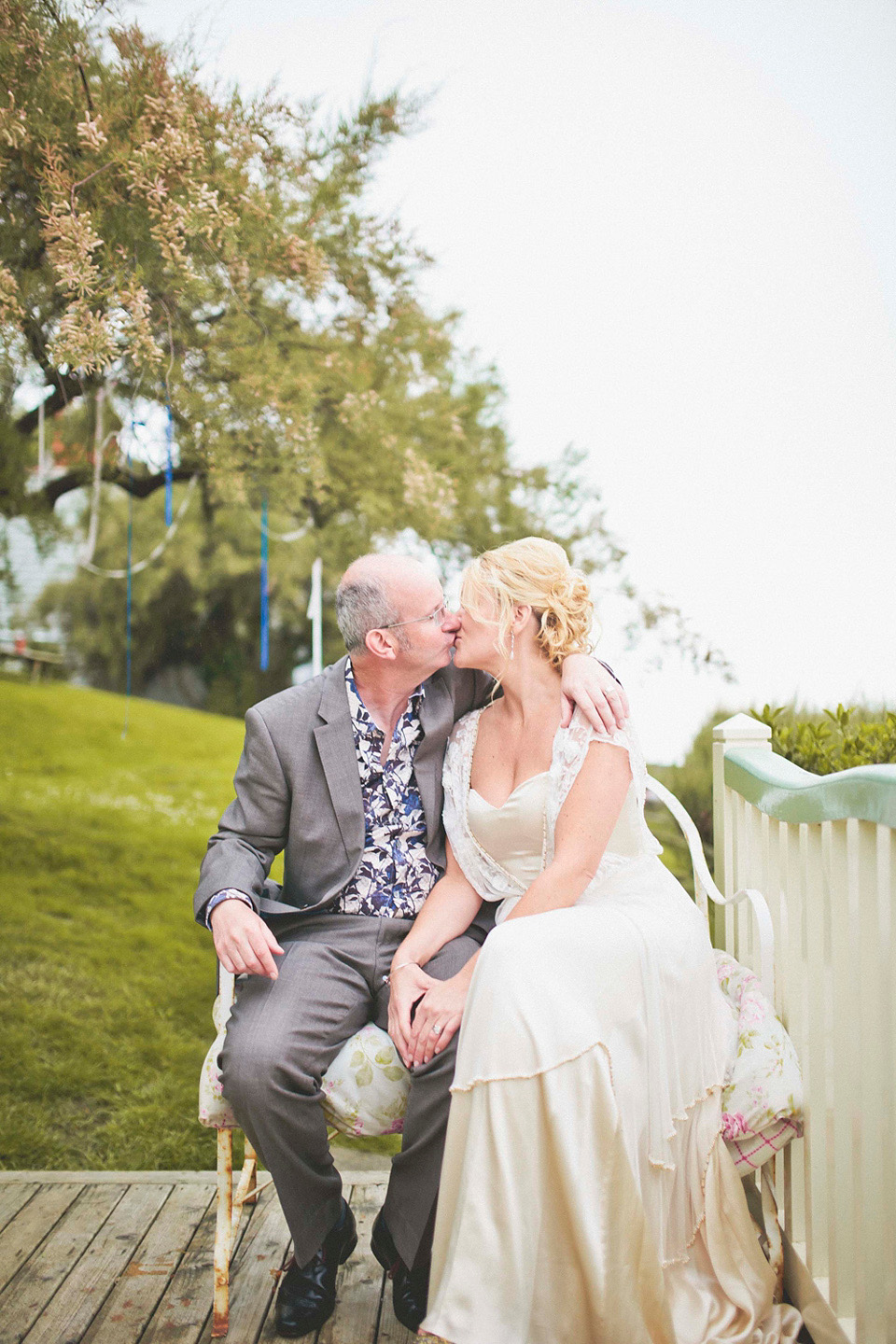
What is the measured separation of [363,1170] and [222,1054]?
102 centimetres

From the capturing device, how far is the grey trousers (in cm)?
180

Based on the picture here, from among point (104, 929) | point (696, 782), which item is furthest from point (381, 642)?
point (104, 929)

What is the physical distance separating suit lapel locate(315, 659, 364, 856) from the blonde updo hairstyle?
37 centimetres

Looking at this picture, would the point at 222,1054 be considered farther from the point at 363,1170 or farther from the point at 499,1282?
the point at 363,1170

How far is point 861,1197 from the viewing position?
1.47m

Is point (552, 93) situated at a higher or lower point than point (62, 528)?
higher

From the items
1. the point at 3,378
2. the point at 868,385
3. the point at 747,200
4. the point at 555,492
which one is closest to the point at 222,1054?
the point at 3,378

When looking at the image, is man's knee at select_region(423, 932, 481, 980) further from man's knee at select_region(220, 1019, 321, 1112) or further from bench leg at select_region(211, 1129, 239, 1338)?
bench leg at select_region(211, 1129, 239, 1338)

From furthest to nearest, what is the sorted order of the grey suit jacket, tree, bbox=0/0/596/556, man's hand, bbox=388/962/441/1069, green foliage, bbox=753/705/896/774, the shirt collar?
1. tree, bbox=0/0/596/556
2. green foliage, bbox=753/705/896/774
3. the shirt collar
4. the grey suit jacket
5. man's hand, bbox=388/962/441/1069

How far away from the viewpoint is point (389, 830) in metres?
2.18

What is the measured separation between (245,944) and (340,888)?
274 millimetres

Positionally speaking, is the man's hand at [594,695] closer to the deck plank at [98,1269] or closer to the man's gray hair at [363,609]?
the man's gray hair at [363,609]

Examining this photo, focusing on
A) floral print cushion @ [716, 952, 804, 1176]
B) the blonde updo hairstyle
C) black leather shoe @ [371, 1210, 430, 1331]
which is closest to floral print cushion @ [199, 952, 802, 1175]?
floral print cushion @ [716, 952, 804, 1176]

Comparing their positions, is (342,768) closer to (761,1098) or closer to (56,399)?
(761,1098)
